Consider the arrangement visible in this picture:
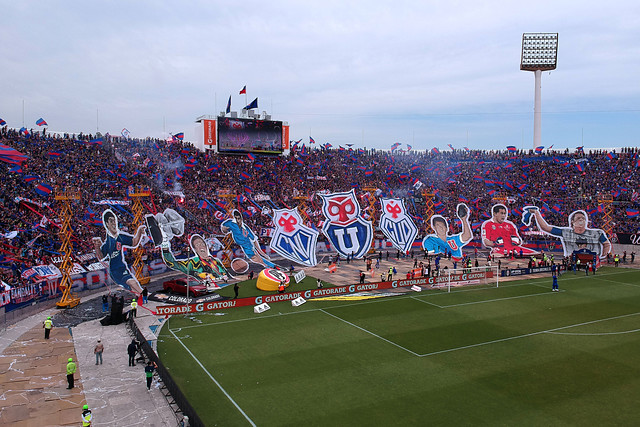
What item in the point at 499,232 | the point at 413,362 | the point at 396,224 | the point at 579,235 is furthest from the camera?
the point at 499,232

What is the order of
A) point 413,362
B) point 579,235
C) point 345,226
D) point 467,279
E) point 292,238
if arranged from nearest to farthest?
point 413,362, point 467,279, point 292,238, point 345,226, point 579,235

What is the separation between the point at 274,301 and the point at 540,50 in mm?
80938

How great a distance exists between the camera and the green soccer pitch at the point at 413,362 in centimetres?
1825

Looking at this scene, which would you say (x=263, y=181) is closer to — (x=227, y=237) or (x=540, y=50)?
(x=227, y=237)

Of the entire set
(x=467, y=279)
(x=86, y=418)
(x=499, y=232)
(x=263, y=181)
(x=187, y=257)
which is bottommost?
(x=467, y=279)

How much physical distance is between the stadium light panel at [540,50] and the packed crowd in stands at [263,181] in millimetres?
16860

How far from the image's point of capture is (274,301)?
117ft

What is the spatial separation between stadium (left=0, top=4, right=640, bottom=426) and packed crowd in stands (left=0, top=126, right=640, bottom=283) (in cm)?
35

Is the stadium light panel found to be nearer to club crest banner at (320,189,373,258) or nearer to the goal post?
the goal post

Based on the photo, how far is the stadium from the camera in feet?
63.2

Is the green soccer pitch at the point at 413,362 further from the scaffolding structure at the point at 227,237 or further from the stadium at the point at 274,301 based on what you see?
the scaffolding structure at the point at 227,237

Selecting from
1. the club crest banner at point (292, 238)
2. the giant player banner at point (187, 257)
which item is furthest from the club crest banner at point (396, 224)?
the giant player banner at point (187, 257)

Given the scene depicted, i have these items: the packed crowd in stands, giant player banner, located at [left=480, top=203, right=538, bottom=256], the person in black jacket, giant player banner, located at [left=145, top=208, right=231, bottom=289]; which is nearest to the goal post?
giant player banner, located at [left=480, top=203, right=538, bottom=256]

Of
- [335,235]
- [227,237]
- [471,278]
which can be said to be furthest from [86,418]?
[471,278]
